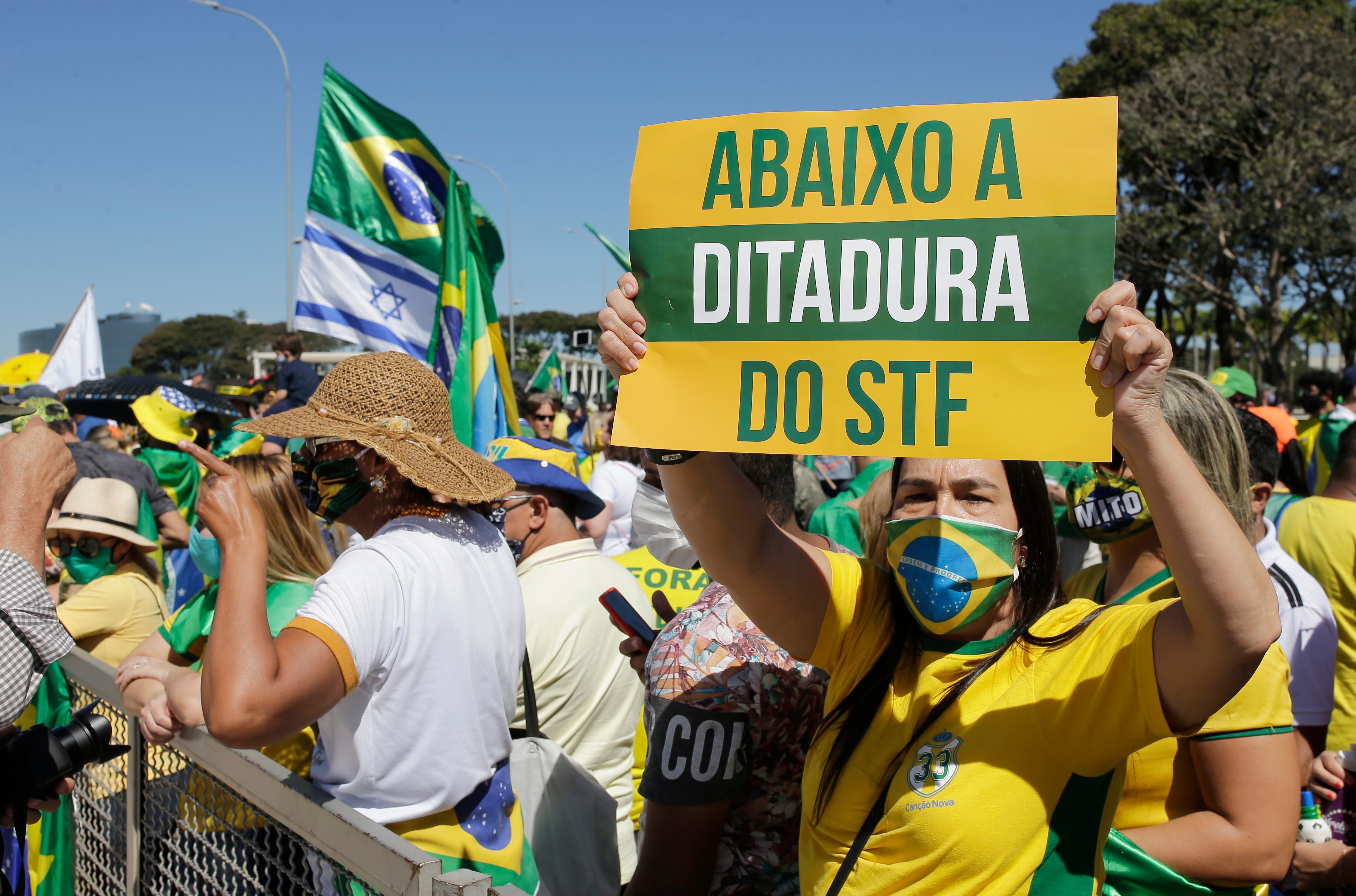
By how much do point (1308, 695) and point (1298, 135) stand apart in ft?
86.9

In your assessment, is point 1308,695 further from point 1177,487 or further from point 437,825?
point 437,825

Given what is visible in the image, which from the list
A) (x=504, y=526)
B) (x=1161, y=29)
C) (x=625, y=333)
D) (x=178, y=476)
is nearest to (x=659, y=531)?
(x=504, y=526)

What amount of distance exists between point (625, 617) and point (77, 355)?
11.6 meters

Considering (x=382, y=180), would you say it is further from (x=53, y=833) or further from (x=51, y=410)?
(x=53, y=833)

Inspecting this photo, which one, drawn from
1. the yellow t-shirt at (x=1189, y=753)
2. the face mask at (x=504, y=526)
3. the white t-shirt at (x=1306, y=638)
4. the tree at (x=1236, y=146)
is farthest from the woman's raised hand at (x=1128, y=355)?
the tree at (x=1236, y=146)

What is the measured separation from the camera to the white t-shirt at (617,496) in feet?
20.7

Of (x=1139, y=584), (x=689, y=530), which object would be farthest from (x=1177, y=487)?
(x=1139, y=584)

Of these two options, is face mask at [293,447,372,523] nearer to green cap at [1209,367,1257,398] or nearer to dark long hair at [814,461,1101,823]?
dark long hair at [814,461,1101,823]

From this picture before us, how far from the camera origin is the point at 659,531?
12.0ft

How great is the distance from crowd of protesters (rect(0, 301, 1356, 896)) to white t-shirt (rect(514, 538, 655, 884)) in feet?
0.03

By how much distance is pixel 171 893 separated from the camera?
2.64 metres

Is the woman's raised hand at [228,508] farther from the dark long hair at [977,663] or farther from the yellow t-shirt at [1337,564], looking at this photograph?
the yellow t-shirt at [1337,564]

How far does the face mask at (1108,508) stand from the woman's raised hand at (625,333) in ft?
4.58


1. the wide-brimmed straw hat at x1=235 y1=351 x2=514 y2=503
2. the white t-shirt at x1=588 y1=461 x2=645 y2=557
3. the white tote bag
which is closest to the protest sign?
the wide-brimmed straw hat at x1=235 y1=351 x2=514 y2=503
